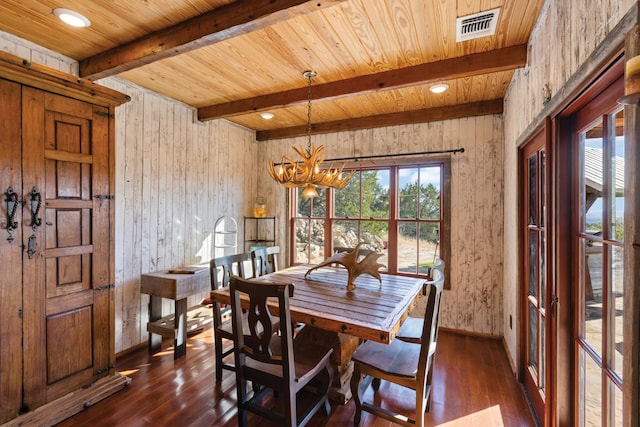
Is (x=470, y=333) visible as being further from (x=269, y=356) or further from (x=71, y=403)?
(x=71, y=403)

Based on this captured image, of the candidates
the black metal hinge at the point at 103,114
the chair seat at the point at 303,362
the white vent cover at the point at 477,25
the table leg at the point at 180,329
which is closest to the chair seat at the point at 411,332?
the chair seat at the point at 303,362

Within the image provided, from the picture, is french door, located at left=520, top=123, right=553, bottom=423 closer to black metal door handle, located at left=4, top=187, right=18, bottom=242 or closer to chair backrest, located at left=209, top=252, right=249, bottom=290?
chair backrest, located at left=209, top=252, right=249, bottom=290

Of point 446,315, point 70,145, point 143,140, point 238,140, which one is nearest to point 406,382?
point 446,315

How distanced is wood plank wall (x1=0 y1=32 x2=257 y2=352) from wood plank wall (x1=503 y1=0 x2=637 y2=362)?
11.5 feet

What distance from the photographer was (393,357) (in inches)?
79.5

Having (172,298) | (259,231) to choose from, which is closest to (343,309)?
(172,298)

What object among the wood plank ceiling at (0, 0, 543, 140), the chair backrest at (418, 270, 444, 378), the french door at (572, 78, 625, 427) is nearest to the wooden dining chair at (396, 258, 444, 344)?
the chair backrest at (418, 270, 444, 378)

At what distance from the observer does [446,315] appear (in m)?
3.68

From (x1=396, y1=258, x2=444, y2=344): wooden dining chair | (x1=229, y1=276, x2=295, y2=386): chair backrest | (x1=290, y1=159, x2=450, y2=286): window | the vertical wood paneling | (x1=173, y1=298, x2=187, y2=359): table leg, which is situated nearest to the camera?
(x1=229, y1=276, x2=295, y2=386): chair backrest

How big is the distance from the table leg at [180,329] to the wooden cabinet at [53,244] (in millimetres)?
580

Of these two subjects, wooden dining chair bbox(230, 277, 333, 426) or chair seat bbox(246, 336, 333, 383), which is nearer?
wooden dining chair bbox(230, 277, 333, 426)

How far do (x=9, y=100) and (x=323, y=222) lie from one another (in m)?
3.45

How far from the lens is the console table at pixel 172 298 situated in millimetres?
2904

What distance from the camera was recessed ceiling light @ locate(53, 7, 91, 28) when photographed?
190 cm
